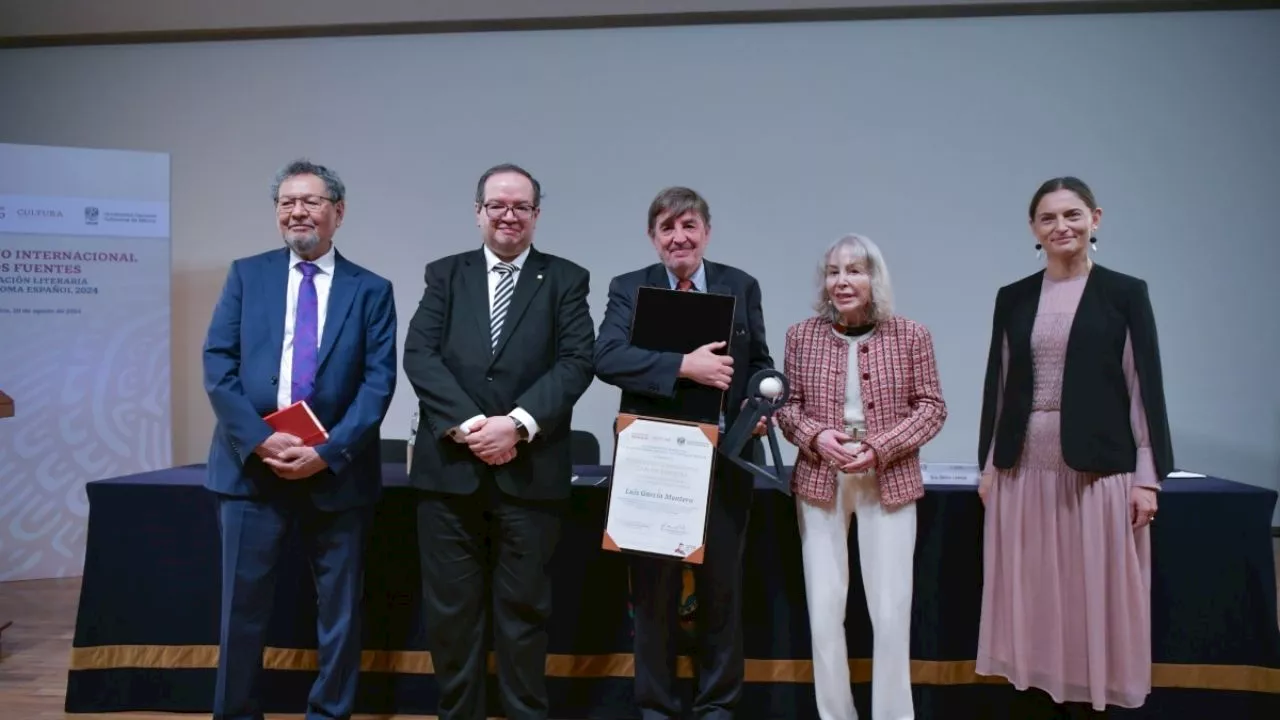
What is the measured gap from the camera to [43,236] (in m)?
4.11

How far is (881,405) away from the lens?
212 cm

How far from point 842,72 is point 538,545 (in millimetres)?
3399

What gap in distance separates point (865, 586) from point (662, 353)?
0.85 m

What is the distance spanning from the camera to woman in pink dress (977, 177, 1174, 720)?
2.04 m

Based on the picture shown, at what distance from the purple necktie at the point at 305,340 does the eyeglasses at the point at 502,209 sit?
1.87 ft

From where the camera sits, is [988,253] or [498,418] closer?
[498,418]

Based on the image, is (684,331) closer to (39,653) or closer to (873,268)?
(873,268)

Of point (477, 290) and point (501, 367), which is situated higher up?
point (477, 290)

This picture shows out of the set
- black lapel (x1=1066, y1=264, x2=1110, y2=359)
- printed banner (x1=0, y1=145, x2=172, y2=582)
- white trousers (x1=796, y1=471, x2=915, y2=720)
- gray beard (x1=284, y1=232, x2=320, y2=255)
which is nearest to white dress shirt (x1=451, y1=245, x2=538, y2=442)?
gray beard (x1=284, y1=232, x2=320, y2=255)

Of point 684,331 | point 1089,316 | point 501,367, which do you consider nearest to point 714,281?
point 684,331

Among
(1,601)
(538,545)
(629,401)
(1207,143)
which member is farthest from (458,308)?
(1207,143)

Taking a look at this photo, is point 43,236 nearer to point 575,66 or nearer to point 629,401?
point 575,66

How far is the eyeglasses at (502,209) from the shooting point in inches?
85.0

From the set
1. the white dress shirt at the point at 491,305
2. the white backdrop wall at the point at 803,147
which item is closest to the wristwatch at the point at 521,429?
the white dress shirt at the point at 491,305
